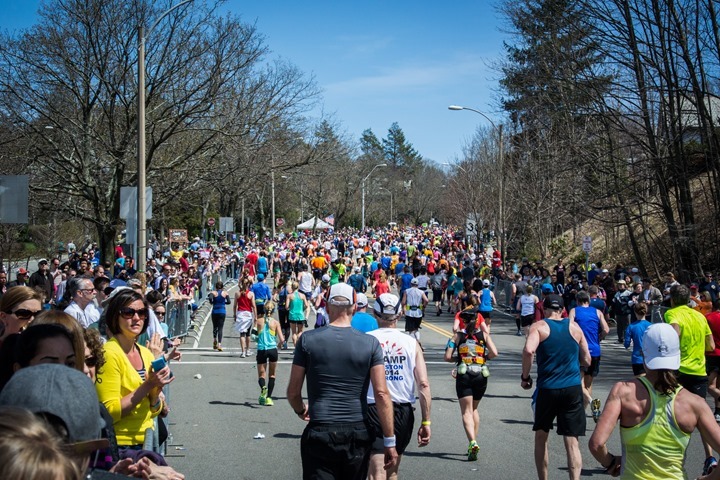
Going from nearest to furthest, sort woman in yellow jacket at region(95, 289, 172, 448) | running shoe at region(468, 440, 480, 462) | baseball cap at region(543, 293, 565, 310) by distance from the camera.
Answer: woman in yellow jacket at region(95, 289, 172, 448), baseball cap at region(543, 293, 565, 310), running shoe at region(468, 440, 480, 462)

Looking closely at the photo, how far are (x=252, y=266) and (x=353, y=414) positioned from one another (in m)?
29.2

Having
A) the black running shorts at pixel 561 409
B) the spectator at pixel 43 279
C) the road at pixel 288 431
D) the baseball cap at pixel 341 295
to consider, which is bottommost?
the road at pixel 288 431

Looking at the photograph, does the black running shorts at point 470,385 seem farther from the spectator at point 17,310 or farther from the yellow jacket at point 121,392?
the spectator at point 17,310

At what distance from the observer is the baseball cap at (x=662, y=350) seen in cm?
464

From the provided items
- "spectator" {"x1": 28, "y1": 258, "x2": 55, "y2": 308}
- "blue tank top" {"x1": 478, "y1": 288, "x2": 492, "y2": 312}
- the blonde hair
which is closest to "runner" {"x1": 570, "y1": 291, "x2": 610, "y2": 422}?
the blonde hair

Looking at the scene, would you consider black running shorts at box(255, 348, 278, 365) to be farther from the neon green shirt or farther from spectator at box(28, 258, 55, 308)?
spectator at box(28, 258, 55, 308)

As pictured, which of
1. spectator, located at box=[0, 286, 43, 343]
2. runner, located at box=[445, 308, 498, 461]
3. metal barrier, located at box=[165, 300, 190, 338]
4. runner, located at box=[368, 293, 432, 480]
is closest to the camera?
spectator, located at box=[0, 286, 43, 343]

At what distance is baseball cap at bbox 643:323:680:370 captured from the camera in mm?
4637

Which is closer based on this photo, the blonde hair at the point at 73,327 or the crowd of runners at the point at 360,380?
the crowd of runners at the point at 360,380

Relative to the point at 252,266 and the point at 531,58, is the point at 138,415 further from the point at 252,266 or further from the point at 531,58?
the point at 252,266

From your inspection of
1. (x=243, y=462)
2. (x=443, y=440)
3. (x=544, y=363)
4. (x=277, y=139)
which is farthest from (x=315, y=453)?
(x=277, y=139)

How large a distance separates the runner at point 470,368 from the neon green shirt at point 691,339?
2.09 m

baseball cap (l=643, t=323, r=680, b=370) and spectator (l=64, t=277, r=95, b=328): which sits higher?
spectator (l=64, t=277, r=95, b=328)

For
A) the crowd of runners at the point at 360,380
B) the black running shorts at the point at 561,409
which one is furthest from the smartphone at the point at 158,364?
the black running shorts at the point at 561,409
